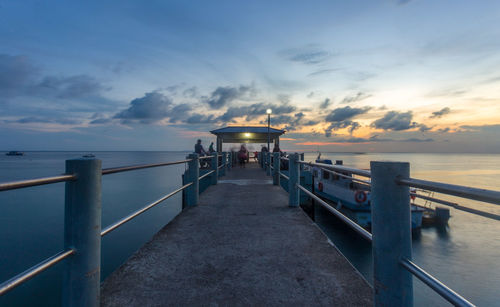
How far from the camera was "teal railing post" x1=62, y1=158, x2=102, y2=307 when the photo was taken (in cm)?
159

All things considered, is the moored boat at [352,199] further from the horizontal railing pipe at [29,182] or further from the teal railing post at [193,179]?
the horizontal railing pipe at [29,182]

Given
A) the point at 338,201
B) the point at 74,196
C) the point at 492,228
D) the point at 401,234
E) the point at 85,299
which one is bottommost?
the point at 492,228

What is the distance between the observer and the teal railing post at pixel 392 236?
4.75ft

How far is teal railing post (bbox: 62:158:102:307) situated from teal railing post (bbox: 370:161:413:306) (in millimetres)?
1863

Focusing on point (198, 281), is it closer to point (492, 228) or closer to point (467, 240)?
point (467, 240)

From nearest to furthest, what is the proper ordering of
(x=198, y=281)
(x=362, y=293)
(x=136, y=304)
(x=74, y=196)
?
(x=74, y=196) < (x=136, y=304) < (x=362, y=293) < (x=198, y=281)

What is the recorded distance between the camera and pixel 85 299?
5.39 feet

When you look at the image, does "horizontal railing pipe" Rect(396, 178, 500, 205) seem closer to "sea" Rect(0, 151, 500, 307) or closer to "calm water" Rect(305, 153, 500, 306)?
"sea" Rect(0, 151, 500, 307)

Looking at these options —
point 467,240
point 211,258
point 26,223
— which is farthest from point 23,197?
point 467,240

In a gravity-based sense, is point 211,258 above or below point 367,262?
above

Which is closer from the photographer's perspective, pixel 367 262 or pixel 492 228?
pixel 367 262

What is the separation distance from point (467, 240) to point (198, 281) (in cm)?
2823

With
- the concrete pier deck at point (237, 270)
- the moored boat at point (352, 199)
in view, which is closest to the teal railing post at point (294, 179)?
the concrete pier deck at point (237, 270)

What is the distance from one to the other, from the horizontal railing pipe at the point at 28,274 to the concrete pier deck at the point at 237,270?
0.64 m
